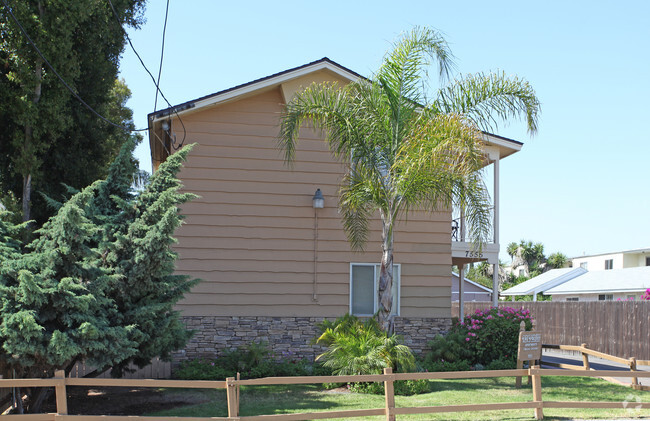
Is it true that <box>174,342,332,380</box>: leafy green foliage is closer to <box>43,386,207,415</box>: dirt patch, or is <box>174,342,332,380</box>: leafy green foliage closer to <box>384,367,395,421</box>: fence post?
<box>43,386,207,415</box>: dirt patch

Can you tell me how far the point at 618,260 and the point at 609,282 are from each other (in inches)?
615

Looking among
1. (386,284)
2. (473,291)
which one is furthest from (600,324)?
(473,291)

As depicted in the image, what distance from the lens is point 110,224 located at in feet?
34.2

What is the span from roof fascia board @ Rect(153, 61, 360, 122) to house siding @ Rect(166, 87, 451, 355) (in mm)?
395

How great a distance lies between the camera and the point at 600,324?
70.6 feet

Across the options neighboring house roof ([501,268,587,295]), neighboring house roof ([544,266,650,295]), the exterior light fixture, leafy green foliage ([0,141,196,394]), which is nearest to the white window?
the exterior light fixture

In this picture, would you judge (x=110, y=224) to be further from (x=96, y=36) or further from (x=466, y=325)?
(x=466, y=325)

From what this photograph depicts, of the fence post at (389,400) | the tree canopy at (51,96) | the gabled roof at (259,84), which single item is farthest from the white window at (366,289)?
the tree canopy at (51,96)

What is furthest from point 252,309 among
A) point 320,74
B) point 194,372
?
point 320,74

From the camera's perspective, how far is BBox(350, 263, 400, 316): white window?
1494 centimetres

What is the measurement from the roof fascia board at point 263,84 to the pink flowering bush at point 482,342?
6.52 m

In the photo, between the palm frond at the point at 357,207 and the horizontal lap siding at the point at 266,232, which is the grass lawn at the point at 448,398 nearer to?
the horizontal lap siding at the point at 266,232

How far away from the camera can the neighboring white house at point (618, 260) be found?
145 feet

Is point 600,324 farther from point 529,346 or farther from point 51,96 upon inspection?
point 51,96
